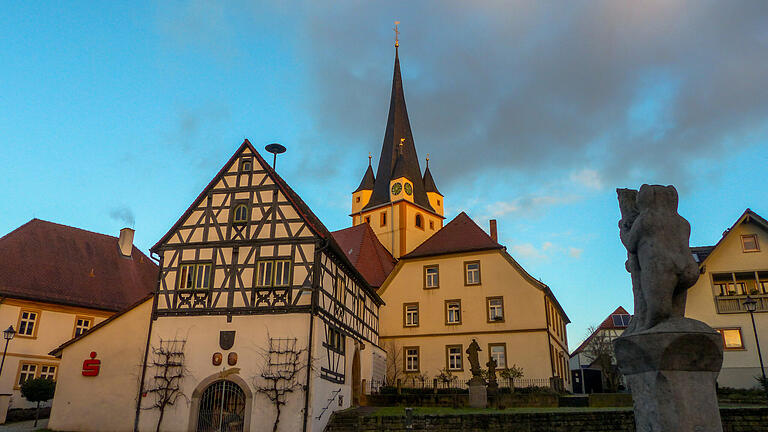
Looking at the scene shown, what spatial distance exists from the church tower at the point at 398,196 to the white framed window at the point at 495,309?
16618 millimetres

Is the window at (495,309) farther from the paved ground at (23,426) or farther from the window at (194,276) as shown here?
the paved ground at (23,426)

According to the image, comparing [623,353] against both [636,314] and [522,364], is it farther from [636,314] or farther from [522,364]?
[522,364]

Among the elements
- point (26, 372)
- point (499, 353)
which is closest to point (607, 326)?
point (499, 353)

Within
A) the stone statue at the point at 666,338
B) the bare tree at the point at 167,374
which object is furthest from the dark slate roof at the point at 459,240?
the stone statue at the point at 666,338

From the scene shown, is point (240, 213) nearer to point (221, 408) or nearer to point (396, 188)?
point (221, 408)

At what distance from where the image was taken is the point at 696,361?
218 inches

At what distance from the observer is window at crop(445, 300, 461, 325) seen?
101 ft

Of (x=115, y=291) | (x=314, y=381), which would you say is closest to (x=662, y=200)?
(x=314, y=381)

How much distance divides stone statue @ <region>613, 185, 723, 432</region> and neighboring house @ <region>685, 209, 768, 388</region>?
2539cm

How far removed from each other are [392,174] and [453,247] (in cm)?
2076

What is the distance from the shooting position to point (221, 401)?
20.0m

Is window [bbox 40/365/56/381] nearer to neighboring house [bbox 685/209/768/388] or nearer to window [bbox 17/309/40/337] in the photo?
window [bbox 17/309/40/337]

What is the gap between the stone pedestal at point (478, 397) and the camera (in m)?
22.2

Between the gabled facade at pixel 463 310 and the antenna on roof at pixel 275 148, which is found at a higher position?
the antenna on roof at pixel 275 148
